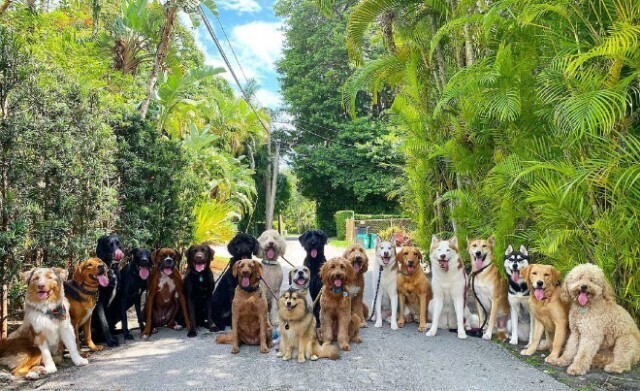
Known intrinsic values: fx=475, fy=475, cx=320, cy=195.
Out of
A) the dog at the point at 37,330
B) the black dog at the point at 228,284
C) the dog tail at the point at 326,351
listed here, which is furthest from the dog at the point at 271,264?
the dog at the point at 37,330

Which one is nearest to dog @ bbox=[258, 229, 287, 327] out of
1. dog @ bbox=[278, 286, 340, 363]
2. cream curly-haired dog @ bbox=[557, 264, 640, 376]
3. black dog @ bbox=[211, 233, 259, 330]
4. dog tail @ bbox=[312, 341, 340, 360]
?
black dog @ bbox=[211, 233, 259, 330]

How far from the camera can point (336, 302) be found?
17.6 ft

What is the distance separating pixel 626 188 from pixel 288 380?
3.69 m

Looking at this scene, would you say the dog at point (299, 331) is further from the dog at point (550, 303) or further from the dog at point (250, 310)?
the dog at point (550, 303)

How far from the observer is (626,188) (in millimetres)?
4562

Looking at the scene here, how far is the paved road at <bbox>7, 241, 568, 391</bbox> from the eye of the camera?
4.30 m

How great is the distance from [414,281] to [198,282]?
112 inches

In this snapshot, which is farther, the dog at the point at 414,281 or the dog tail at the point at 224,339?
the dog at the point at 414,281

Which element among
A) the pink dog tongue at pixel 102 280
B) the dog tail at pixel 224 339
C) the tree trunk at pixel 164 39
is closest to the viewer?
the pink dog tongue at pixel 102 280

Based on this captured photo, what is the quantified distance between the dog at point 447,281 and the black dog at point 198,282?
2.90 meters

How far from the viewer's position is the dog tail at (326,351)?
4973 mm

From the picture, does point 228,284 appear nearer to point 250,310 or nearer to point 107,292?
point 250,310

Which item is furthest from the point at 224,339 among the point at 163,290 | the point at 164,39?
the point at 164,39

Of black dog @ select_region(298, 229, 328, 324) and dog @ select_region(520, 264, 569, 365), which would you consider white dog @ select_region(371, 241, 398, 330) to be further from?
dog @ select_region(520, 264, 569, 365)
